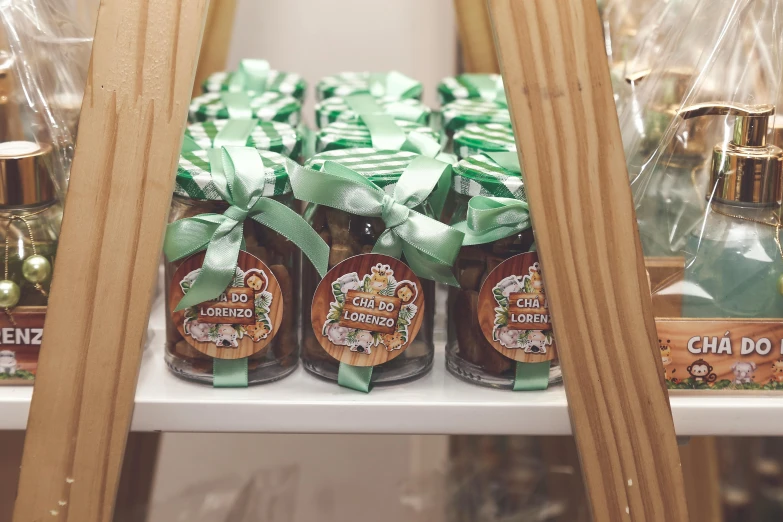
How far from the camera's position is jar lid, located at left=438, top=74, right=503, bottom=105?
1021mm

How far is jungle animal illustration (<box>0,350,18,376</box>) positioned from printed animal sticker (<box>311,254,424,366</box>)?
0.23 metres

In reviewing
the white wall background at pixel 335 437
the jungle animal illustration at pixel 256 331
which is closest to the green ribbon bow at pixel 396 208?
the jungle animal illustration at pixel 256 331

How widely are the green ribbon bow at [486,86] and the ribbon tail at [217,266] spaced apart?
50 cm

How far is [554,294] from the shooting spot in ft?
1.67

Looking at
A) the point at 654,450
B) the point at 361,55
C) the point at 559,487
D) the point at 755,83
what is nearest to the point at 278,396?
the point at 654,450

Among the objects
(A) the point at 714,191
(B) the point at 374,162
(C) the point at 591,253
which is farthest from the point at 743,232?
(B) the point at 374,162

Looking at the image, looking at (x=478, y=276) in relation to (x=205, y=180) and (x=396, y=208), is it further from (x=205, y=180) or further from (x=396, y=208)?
(x=205, y=180)

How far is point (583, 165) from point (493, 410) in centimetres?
19

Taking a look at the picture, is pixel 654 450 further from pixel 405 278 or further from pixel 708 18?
pixel 708 18

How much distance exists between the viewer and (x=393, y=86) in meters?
1.06

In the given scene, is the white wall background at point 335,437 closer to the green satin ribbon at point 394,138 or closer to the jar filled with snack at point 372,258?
the green satin ribbon at point 394,138

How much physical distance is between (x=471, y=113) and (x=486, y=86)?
0.16 metres

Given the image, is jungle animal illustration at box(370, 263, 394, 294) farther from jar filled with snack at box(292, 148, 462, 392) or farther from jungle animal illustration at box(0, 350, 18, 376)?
jungle animal illustration at box(0, 350, 18, 376)

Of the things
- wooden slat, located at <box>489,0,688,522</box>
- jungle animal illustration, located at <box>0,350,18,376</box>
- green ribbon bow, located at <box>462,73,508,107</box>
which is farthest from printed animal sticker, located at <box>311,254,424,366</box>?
green ribbon bow, located at <box>462,73,508,107</box>
